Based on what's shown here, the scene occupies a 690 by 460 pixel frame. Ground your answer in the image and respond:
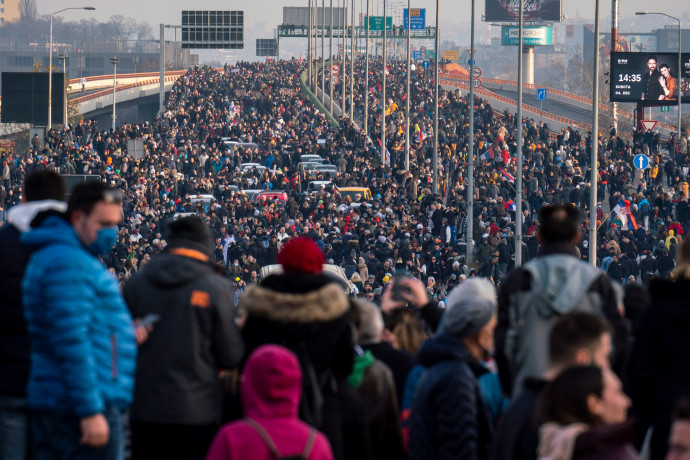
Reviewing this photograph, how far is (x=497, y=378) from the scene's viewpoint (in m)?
6.49

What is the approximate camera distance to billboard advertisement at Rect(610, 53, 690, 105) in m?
56.0

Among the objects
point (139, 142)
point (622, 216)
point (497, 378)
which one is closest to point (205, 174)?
point (139, 142)

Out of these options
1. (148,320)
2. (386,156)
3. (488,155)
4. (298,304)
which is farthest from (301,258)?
(386,156)

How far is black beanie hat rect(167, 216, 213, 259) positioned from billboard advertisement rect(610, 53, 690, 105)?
50891 millimetres

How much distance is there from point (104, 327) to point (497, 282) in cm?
2625

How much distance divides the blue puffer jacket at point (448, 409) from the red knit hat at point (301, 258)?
627 millimetres

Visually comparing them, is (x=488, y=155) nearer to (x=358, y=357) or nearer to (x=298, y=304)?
(x=358, y=357)

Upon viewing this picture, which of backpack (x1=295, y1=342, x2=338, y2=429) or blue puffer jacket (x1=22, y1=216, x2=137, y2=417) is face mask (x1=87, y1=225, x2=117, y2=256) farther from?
backpack (x1=295, y1=342, x2=338, y2=429)

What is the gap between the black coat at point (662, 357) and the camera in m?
5.48

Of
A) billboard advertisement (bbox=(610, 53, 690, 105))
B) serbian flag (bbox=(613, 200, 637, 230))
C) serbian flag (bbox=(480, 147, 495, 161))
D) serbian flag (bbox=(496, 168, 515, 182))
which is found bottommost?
serbian flag (bbox=(613, 200, 637, 230))

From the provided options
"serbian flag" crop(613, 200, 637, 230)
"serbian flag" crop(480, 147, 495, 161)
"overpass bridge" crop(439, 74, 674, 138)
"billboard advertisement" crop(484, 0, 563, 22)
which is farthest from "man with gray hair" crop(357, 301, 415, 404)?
"billboard advertisement" crop(484, 0, 563, 22)

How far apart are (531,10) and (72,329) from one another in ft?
461

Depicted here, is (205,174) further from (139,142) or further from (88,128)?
(88,128)

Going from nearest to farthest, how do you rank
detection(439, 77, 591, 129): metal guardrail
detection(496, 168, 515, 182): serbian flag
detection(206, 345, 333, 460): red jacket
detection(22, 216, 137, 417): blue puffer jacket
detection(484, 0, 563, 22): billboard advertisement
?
detection(206, 345, 333, 460): red jacket, detection(22, 216, 137, 417): blue puffer jacket, detection(496, 168, 515, 182): serbian flag, detection(439, 77, 591, 129): metal guardrail, detection(484, 0, 563, 22): billboard advertisement
